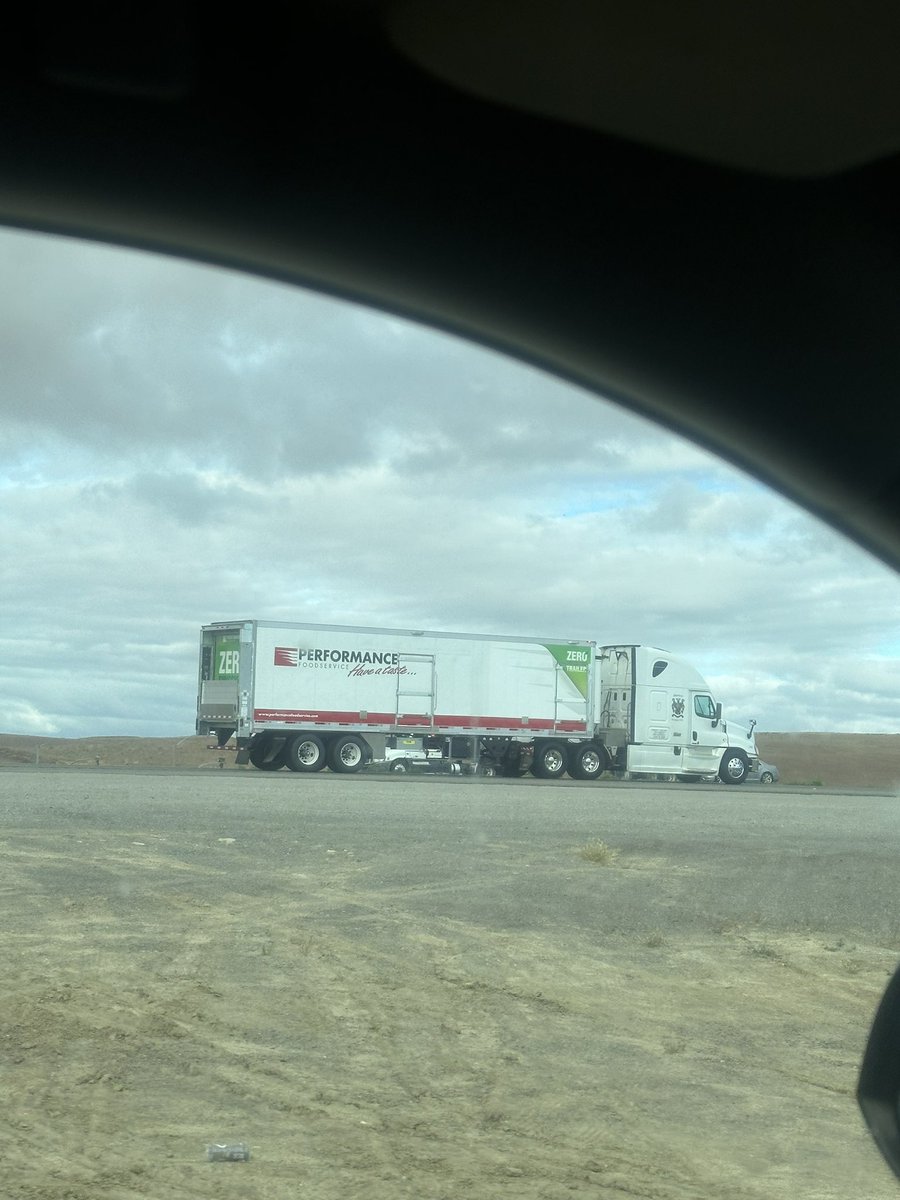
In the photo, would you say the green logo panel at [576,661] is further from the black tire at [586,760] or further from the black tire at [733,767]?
the black tire at [733,767]

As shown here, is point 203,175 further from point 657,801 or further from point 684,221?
point 657,801

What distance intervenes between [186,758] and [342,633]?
28.6 meters

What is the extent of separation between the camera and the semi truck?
3578 centimetres

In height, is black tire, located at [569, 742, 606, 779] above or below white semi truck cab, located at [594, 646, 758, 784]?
below

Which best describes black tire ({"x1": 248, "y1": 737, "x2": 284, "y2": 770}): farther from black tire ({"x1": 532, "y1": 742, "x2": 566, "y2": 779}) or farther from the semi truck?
black tire ({"x1": 532, "y1": 742, "x2": 566, "y2": 779})

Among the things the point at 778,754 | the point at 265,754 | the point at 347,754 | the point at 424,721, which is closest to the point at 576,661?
the point at 424,721

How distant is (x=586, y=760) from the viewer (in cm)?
3981

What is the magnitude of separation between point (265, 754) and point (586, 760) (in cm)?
927

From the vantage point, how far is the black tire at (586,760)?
131 feet

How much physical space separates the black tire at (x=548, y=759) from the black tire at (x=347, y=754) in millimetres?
5233

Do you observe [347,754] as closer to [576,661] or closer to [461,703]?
[461,703]

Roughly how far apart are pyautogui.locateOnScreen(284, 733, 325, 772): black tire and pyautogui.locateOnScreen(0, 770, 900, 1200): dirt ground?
76.2 feet

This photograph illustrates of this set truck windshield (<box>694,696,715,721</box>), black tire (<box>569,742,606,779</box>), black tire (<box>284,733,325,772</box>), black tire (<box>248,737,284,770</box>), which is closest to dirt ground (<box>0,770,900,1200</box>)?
black tire (<box>284,733,325,772</box>)

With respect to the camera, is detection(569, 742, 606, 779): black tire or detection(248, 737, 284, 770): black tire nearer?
detection(248, 737, 284, 770): black tire
